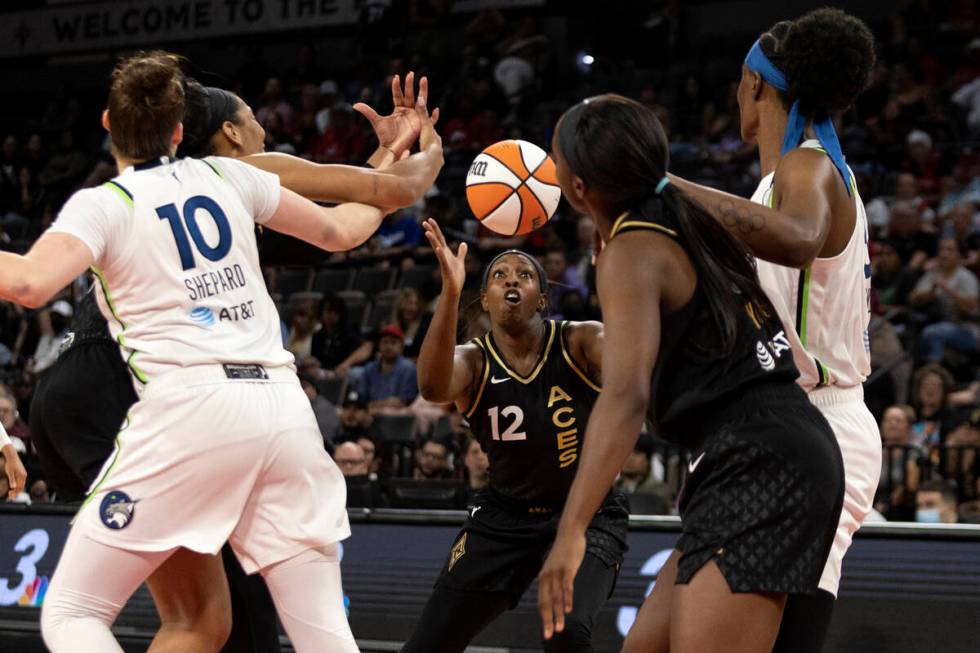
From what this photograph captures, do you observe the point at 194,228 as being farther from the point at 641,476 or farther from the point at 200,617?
the point at 641,476

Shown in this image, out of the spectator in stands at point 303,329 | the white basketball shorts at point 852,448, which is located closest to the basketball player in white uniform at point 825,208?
the white basketball shorts at point 852,448

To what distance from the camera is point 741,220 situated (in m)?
3.18

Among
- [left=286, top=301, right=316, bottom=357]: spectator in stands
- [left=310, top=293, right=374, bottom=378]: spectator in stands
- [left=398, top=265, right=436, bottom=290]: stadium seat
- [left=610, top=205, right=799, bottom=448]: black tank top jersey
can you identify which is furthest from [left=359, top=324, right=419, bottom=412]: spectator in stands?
[left=610, top=205, right=799, bottom=448]: black tank top jersey

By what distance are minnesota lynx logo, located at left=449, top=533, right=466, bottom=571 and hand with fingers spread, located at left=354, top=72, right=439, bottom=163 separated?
1510 millimetres

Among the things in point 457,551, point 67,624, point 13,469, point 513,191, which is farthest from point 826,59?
point 13,469

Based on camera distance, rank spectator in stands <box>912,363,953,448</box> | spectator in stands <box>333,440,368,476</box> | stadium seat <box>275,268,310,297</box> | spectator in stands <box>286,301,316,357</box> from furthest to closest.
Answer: stadium seat <box>275,268,310,297</box>, spectator in stands <box>286,301,316,357</box>, spectator in stands <box>912,363,953,448</box>, spectator in stands <box>333,440,368,476</box>

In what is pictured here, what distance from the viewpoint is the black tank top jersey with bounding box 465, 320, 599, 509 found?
197 inches

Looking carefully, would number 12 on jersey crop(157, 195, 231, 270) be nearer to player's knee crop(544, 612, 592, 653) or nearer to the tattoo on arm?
the tattoo on arm

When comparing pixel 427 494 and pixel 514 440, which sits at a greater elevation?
pixel 514 440

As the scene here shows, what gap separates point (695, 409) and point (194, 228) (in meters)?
1.40

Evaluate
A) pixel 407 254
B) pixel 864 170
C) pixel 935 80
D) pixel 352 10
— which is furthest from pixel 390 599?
pixel 352 10

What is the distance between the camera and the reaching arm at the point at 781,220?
317 cm

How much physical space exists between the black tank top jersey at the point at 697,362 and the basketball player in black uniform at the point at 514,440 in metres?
1.52

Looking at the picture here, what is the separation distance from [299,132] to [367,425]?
8.41 metres
